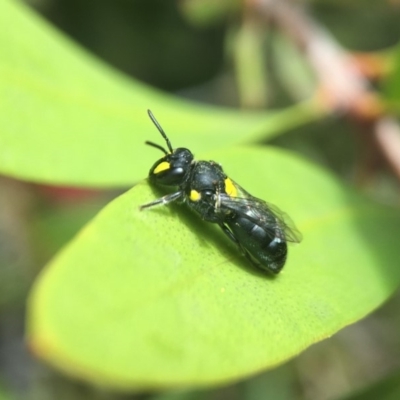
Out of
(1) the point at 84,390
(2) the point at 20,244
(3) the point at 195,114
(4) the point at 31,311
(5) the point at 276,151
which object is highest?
(4) the point at 31,311

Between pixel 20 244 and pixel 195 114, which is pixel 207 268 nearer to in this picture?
pixel 195 114

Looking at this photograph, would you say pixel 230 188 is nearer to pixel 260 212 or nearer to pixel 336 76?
pixel 260 212

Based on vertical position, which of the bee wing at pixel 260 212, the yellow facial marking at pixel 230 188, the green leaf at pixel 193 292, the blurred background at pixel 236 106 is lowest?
the blurred background at pixel 236 106

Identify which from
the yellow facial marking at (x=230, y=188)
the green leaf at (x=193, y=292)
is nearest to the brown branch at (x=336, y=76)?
the green leaf at (x=193, y=292)

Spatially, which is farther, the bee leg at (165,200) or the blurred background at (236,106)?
the blurred background at (236,106)

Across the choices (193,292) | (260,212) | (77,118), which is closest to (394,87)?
(260,212)

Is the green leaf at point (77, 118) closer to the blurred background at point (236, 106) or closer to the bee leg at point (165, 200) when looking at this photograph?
the bee leg at point (165, 200)

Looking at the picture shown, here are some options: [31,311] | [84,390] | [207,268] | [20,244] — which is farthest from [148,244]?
[20,244]

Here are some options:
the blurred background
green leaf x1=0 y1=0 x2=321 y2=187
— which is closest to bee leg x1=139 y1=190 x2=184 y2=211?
green leaf x1=0 y1=0 x2=321 y2=187
